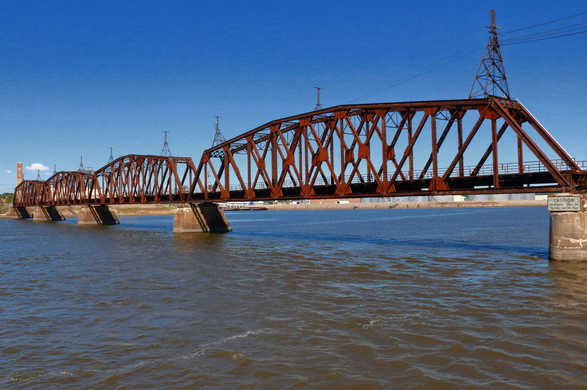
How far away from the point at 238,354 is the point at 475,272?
18187mm

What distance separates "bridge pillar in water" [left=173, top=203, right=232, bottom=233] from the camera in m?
66.8

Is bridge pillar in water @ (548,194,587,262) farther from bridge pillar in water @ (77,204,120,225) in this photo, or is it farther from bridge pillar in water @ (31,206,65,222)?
bridge pillar in water @ (31,206,65,222)

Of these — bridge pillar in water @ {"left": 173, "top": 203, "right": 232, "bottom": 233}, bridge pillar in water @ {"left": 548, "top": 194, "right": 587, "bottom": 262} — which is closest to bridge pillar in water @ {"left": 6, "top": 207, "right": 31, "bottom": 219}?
bridge pillar in water @ {"left": 173, "top": 203, "right": 232, "bottom": 233}

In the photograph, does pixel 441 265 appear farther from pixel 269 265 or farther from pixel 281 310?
pixel 281 310

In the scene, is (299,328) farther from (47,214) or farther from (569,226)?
(47,214)

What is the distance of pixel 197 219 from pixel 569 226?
51.1 m

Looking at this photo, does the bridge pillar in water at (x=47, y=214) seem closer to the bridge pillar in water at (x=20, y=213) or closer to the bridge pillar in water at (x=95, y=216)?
the bridge pillar in water at (x=20, y=213)

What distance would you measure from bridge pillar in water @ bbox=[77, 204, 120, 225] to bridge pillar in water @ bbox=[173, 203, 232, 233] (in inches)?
1715

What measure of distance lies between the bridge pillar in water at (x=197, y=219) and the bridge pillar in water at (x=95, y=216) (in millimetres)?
43562

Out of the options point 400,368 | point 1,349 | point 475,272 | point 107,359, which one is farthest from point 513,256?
point 1,349

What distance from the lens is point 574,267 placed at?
25.8 metres

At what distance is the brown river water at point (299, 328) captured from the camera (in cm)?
1054

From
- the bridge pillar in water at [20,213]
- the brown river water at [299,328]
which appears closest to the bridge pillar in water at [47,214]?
the bridge pillar in water at [20,213]

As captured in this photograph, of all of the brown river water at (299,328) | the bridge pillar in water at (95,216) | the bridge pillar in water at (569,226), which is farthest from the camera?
the bridge pillar in water at (95,216)
